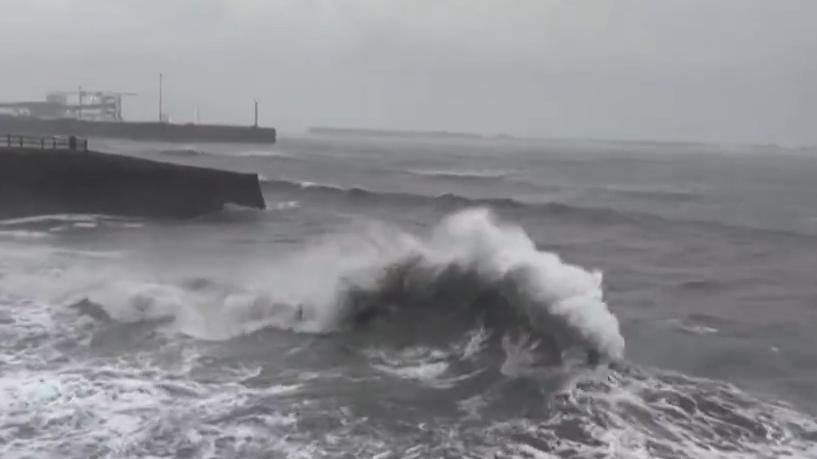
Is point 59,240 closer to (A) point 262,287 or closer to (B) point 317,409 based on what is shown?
(A) point 262,287

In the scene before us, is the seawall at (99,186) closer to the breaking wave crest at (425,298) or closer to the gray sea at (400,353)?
the gray sea at (400,353)

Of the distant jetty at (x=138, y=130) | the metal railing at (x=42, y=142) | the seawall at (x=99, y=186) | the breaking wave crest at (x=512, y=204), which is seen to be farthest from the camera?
the distant jetty at (x=138, y=130)

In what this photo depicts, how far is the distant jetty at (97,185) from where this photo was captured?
1027 inches

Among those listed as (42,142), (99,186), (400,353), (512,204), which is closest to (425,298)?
(400,353)

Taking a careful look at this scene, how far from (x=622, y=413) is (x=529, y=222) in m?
23.9

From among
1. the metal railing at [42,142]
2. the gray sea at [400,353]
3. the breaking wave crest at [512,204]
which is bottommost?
the breaking wave crest at [512,204]

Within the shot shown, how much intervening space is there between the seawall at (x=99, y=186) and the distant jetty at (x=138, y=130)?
245ft

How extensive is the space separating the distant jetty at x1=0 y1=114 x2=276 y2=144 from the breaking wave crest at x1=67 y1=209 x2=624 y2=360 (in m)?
92.0

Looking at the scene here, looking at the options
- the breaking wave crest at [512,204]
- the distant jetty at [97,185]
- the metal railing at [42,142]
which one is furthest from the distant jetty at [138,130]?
the distant jetty at [97,185]

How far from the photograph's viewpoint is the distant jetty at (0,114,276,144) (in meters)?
98.5

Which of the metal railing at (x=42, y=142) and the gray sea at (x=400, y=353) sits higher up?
the metal railing at (x=42, y=142)

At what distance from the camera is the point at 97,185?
27.9 metres

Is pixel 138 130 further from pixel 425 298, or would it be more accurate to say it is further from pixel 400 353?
pixel 400 353

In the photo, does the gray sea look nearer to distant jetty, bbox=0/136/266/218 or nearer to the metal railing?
distant jetty, bbox=0/136/266/218
